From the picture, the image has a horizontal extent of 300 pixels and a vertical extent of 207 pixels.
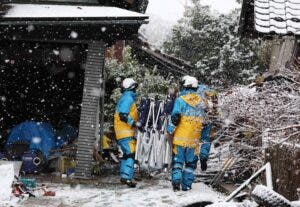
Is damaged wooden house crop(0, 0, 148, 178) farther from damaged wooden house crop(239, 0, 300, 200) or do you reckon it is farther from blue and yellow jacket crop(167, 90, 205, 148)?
damaged wooden house crop(239, 0, 300, 200)

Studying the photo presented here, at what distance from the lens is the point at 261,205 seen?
15.2 feet

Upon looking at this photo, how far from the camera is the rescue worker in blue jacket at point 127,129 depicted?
9.68 m

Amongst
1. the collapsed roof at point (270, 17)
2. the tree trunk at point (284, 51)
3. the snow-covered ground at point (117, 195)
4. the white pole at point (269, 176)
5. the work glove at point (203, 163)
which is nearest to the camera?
the white pole at point (269, 176)

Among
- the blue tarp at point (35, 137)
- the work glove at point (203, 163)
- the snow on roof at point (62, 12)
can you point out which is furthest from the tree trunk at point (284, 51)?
the blue tarp at point (35, 137)

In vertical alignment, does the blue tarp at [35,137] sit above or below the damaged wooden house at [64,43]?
below

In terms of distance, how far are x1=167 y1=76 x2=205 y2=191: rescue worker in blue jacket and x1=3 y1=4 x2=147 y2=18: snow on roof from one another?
1.86 meters

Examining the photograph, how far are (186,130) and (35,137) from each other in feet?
12.5

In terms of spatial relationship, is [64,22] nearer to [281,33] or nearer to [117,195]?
[117,195]

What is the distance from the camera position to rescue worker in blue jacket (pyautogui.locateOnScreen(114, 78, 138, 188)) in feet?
31.8

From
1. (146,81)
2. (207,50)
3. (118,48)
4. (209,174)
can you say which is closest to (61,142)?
(209,174)

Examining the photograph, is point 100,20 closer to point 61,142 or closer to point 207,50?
point 61,142

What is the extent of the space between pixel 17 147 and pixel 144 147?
316cm

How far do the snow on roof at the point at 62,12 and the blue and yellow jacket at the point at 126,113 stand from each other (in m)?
1.59

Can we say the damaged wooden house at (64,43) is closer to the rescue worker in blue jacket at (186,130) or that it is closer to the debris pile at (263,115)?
the rescue worker in blue jacket at (186,130)
